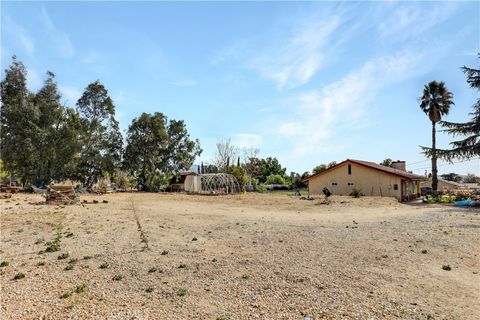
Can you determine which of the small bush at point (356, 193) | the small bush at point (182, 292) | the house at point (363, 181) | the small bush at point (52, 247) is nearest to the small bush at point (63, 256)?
the small bush at point (52, 247)

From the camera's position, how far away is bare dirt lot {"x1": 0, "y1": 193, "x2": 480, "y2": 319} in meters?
5.61

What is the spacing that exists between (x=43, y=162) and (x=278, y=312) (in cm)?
3328

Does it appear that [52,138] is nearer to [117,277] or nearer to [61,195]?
[61,195]

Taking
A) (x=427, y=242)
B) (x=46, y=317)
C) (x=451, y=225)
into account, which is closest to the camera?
(x=46, y=317)

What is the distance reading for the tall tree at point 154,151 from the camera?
42.3 metres

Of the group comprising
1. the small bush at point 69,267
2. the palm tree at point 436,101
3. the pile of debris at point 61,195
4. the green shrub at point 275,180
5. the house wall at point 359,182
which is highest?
the palm tree at point 436,101

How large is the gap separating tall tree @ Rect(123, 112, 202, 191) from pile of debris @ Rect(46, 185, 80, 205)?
21.1 m

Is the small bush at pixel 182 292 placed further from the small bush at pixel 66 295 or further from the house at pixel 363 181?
the house at pixel 363 181

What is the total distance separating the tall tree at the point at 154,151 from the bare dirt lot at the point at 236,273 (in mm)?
30521

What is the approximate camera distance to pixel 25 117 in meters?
30.9

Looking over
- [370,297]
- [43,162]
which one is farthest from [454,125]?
[43,162]

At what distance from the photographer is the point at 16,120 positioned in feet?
101

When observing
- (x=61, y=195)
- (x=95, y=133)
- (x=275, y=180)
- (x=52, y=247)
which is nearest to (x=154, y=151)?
(x=95, y=133)

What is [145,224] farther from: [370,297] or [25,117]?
[25,117]
